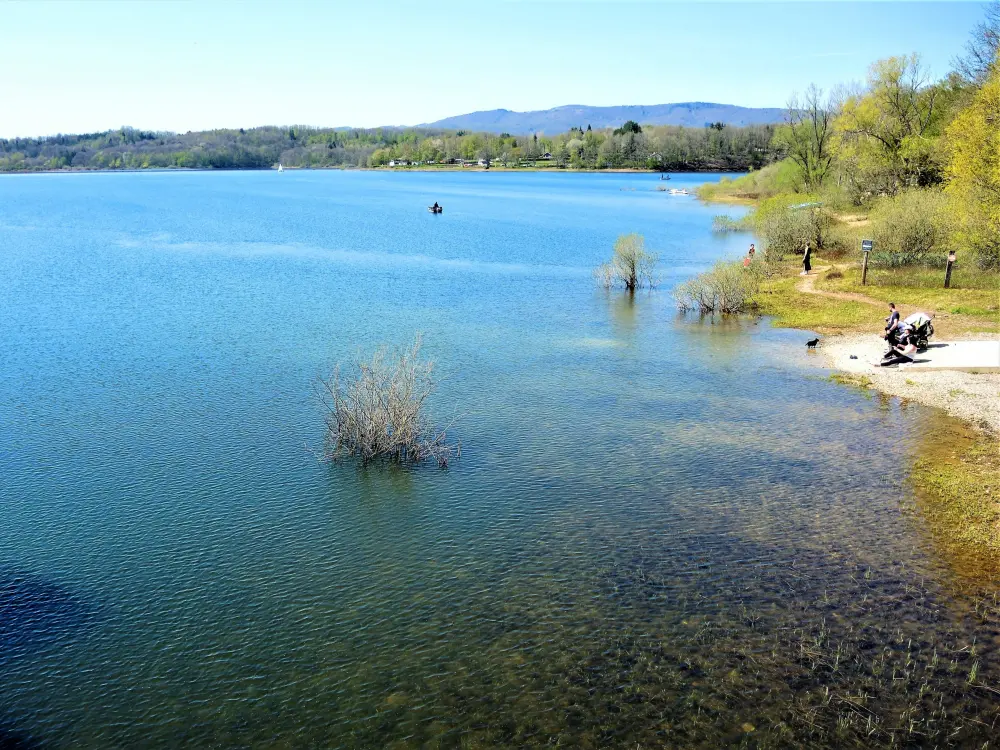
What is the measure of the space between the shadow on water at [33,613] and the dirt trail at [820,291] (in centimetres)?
3158

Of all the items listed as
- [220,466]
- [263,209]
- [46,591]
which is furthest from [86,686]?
[263,209]

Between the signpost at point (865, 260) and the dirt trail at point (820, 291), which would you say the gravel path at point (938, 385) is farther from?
the signpost at point (865, 260)

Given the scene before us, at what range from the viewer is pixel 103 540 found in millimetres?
15539

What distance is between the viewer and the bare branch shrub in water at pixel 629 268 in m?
41.8

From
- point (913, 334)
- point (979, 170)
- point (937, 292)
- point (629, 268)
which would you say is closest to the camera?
point (913, 334)

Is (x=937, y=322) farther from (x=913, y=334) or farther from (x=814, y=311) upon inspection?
(x=814, y=311)

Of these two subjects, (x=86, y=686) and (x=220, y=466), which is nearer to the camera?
(x=86, y=686)

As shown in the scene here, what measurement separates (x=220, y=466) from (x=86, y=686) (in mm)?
7744

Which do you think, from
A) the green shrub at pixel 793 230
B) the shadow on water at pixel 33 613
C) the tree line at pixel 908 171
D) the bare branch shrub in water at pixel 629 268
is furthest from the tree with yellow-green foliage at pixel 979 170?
the shadow on water at pixel 33 613

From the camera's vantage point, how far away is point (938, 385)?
23219 millimetres

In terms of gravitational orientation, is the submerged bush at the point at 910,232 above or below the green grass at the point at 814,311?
above

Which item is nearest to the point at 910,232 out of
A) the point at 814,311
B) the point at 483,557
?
the point at 814,311

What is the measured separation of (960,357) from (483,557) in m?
18.3

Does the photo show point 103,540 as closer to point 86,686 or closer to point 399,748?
point 86,686
